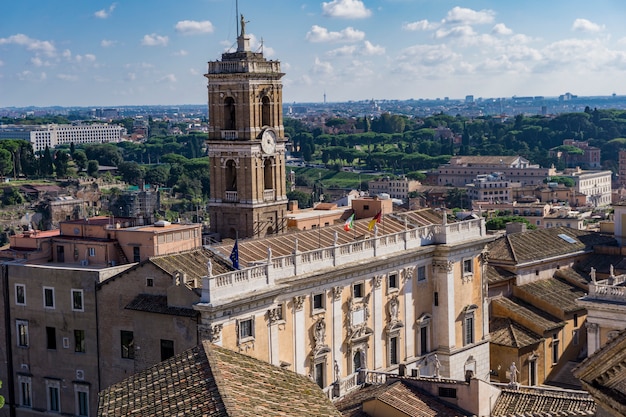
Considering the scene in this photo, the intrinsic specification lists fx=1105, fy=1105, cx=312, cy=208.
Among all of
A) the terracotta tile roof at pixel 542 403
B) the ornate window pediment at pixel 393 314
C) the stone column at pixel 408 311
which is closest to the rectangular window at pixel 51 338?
the ornate window pediment at pixel 393 314

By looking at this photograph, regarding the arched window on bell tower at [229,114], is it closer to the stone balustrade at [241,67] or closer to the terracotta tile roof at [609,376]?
the stone balustrade at [241,67]

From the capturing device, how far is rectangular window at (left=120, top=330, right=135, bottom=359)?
112 feet

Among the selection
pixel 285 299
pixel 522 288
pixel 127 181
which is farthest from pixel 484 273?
pixel 127 181

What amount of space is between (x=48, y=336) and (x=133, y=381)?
56.1 feet

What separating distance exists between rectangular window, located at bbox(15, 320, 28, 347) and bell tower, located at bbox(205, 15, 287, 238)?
9.74m

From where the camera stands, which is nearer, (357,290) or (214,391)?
(214,391)

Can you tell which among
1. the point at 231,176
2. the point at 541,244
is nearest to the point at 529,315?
the point at 541,244

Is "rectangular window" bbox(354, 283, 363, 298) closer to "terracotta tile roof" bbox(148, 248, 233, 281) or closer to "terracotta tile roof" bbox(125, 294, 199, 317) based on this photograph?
"terracotta tile roof" bbox(148, 248, 233, 281)

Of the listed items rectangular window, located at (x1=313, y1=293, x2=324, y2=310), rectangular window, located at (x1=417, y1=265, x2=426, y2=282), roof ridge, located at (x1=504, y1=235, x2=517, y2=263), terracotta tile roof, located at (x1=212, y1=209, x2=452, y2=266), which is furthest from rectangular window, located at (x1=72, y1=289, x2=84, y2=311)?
roof ridge, located at (x1=504, y1=235, x2=517, y2=263)

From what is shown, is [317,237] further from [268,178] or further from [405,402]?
[405,402]

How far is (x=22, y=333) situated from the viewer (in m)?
36.7

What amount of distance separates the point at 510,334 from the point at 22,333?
2072 cm

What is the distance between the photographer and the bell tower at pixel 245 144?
43.1 metres

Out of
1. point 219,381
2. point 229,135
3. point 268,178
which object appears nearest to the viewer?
point 219,381
